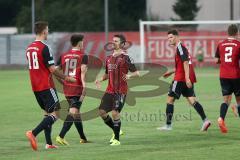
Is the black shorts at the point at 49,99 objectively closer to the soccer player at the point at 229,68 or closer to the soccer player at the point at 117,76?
the soccer player at the point at 117,76

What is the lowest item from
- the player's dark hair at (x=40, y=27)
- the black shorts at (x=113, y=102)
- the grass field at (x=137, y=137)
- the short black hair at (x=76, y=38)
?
the grass field at (x=137, y=137)

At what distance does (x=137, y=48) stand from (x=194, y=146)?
4224 cm

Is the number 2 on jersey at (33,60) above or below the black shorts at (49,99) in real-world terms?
above

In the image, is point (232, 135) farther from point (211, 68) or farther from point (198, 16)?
point (198, 16)

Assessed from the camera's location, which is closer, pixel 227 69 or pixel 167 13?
pixel 227 69

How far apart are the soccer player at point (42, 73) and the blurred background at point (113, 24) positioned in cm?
3613

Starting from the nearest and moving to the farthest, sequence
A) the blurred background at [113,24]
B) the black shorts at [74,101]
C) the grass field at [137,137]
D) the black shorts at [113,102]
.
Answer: the grass field at [137,137] → the black shorts at [113,102] → the black shorts at [74,101] → the blurred background at [113,24]

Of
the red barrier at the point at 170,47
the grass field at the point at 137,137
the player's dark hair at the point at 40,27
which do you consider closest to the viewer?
the grass field at the point at 137,137

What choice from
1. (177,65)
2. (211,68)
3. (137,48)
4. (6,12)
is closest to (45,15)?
(6,12)

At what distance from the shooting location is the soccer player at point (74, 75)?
1413cm

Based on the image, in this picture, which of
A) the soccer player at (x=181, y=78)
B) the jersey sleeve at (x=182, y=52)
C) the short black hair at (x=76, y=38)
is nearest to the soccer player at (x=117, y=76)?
the short black hair at (x=76, y=38)

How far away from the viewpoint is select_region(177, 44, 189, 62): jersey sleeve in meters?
16.1

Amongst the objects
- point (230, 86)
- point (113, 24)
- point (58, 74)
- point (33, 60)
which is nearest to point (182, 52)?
point (230, 86)

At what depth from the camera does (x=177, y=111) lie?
21.0 m
